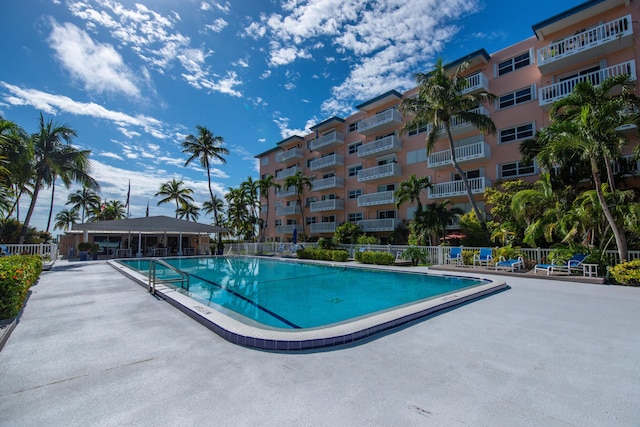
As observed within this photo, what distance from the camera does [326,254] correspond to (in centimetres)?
2198

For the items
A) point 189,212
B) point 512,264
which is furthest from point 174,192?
point 512,264

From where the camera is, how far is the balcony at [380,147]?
26953mm

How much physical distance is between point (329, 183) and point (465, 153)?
48.0 ft

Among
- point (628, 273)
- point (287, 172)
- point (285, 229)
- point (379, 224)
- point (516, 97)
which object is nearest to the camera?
point (628, 273)

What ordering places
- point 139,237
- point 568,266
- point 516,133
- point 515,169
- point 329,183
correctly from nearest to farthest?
point 568,266
point 515,169
point 516,133
point 139,237
point 329,183

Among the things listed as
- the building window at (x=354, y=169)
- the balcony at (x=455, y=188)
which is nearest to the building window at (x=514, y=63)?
the balcony at (x=455, y=188)

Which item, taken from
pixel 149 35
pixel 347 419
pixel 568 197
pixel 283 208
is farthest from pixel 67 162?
pixel 568 197

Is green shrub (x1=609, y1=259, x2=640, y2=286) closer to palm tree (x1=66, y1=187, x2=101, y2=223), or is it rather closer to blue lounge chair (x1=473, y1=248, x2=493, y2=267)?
blue lounge chair (x1=473, y1=248, x2=493, y2=267)

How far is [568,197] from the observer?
47.3ft

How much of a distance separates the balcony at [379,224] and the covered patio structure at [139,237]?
46.0ft

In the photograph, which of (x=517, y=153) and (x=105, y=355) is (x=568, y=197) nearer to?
(x=517, y=153)

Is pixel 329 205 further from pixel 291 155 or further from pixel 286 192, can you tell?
pixel 291 155

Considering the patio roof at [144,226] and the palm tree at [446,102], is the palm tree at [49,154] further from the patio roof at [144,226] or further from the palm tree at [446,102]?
the palm tree at [446,102]

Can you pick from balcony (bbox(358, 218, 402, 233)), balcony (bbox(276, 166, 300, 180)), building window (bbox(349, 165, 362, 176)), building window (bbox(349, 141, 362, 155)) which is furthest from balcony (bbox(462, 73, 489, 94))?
balcony (bbox(276, 166, 300, 180))
